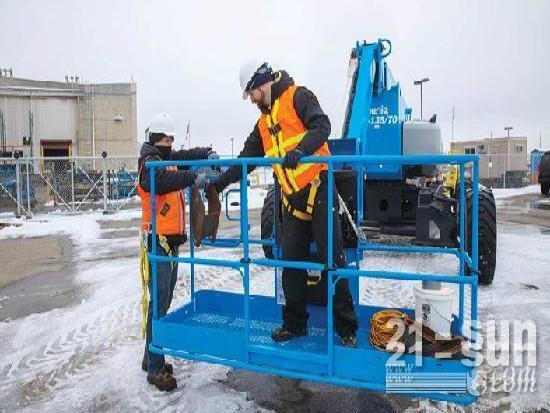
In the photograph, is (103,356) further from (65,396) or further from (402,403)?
(402,403)

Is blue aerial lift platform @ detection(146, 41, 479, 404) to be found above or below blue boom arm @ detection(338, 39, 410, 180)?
below

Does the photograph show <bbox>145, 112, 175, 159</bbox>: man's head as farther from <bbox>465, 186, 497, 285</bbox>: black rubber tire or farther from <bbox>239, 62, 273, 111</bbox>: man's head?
<bbox>465, 186, 497, 285</bbox>: black rubber tire

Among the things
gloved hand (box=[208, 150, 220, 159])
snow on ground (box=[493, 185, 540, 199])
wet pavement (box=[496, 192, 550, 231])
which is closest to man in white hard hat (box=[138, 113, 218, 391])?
gloved hand (box=[208, 150, 220, 159])

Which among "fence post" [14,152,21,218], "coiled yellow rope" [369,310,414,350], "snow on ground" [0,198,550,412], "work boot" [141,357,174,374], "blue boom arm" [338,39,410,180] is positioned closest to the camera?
"coiled yellow rope" [369,310,414,350]

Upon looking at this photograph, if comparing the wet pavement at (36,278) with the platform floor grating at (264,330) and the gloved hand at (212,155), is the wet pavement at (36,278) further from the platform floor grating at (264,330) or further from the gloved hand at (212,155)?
the gloved hand at (212,155)

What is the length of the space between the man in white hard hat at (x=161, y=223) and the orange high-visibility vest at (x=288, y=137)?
594 millimetres

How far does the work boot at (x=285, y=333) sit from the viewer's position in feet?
10.9

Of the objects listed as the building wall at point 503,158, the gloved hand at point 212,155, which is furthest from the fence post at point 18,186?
the building wall at point 503,158

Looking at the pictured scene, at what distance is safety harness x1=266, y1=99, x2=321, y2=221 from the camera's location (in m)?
3.20

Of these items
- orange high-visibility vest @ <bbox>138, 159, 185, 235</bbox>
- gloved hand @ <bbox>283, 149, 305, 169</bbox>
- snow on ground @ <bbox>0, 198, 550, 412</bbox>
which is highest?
gloved hand @ <bbox>283, 149, 305, 169</bbox>

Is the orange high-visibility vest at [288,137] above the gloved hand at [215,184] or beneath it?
above

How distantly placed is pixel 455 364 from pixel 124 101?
995 inches

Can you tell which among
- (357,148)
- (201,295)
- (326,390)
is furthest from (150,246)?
(357,148)

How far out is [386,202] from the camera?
7.55 metres
